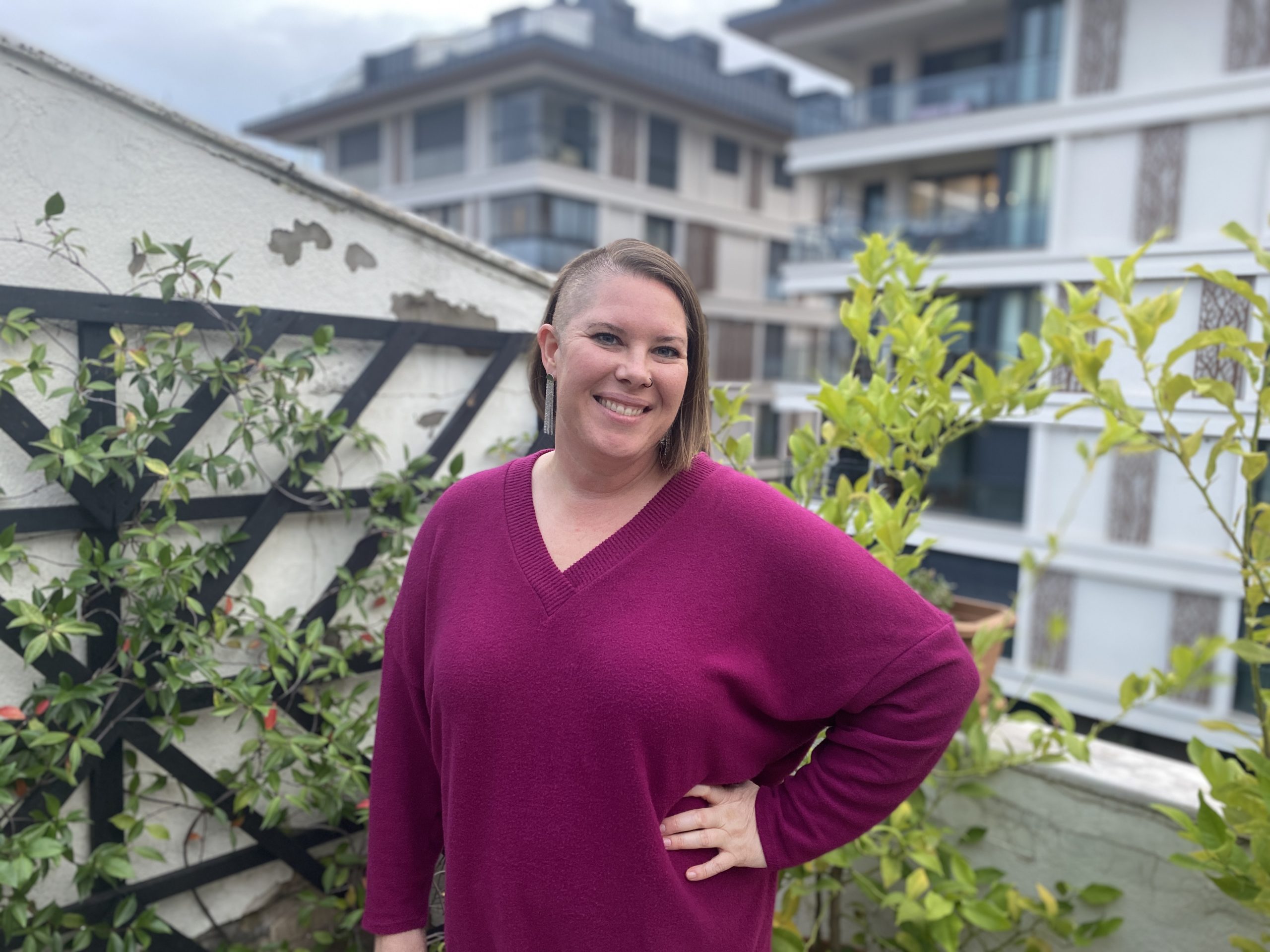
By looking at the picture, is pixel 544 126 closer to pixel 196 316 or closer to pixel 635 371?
pixel 196 316

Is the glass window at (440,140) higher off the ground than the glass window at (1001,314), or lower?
higher

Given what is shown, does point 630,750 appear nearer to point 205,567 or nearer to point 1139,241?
point 205,567

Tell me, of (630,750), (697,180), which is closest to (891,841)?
(630,750)

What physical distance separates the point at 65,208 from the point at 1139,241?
11633mm

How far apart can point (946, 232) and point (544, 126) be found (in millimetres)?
8746

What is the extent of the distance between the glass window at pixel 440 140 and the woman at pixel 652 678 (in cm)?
1986

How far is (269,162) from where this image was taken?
2.05 m

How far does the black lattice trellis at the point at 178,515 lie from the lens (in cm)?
173

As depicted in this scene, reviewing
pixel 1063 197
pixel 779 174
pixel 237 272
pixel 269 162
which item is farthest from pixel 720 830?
pixel 779 174

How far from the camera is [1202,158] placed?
1058 centimetres

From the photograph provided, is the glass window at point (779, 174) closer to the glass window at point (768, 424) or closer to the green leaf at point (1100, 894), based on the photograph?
the glass window at point (768, 424)

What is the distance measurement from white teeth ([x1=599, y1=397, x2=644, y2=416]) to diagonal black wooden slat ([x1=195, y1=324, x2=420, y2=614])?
39.7 inches

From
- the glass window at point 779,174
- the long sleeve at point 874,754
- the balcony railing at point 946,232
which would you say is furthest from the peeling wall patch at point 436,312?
the glass window at point 779,174

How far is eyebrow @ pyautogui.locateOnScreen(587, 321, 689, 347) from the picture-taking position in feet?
4.24
